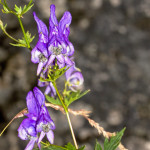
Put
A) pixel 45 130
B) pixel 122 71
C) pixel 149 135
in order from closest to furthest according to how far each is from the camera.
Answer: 1. pixel 45 130
2. pixel 149 135
3. pixel 122 71

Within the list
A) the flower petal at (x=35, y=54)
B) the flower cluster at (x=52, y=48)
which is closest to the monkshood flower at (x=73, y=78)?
the flower cluster at (x=52, y=48)

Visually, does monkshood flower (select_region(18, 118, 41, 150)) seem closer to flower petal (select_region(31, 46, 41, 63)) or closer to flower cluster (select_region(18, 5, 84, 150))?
flower cluster (select_region(18, 5, 84, 150))

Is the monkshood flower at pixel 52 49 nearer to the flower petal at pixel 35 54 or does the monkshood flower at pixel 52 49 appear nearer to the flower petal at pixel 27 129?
the flower petal at pixel 35 54

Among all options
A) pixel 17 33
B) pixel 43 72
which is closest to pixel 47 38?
pixel 43 72

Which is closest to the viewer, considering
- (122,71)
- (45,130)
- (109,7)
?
(45,130)

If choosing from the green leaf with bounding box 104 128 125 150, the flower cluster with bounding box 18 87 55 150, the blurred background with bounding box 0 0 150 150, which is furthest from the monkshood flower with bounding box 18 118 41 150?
the blurred background with bounding box 0 0 150 150

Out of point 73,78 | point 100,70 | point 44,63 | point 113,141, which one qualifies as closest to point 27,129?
point 44,63

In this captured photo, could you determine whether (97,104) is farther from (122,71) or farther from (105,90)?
(122,71)
